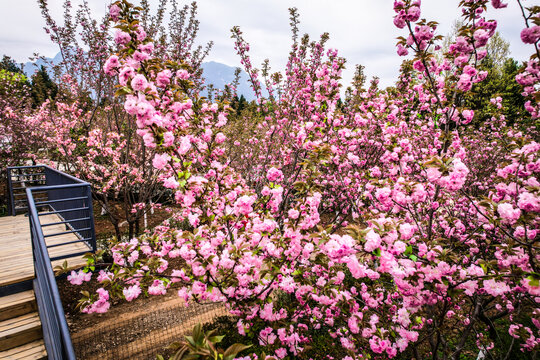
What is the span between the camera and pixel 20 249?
4.59 metres

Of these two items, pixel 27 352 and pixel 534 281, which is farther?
pixel 27 352

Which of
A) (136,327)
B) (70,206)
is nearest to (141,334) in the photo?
(136,327)

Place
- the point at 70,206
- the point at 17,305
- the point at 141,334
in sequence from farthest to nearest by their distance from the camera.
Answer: the point at 70,206, the point at 141,334, the point at 17,305

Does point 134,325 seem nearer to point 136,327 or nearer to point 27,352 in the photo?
point 136,327

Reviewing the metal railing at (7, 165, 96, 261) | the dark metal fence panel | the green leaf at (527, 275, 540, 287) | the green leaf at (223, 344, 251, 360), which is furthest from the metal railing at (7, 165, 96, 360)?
the green leaf at (527, 275, 540, 287)

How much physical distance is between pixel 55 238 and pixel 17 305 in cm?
221

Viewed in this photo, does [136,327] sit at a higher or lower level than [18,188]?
lower

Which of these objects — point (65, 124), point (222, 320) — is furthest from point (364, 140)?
point (65, 124)

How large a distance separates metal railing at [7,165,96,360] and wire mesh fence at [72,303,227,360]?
1584 millimetres

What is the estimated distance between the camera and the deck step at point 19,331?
3.06 m

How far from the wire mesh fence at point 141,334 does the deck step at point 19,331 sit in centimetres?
147

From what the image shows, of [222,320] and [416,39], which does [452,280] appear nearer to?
[416,39]

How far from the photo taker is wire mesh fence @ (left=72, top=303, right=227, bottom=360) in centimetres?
434

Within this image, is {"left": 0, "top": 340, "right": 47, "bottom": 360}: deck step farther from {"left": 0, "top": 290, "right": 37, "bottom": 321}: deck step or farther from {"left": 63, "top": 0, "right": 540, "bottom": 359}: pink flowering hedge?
{"left": 63, "top": 0, "right": 540, "bottom": 359}: pink flowering hedge
